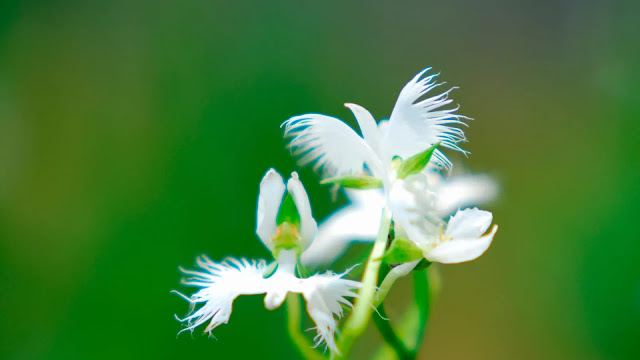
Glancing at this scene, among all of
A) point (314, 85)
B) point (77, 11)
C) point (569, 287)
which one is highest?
point (77, 11)

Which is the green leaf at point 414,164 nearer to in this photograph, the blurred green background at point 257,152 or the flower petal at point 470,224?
the flower petal at point 470,224

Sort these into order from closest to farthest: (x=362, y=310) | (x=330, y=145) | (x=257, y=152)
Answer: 1. (x=362, y=310)
2. (x=330, y=145)
3. (x=257, y=152)

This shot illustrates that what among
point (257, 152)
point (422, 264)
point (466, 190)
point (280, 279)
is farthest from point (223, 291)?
point (257, 152)

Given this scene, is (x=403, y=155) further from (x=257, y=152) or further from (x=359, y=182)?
(x=257, y=152)

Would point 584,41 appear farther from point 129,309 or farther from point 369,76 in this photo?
point 129,309

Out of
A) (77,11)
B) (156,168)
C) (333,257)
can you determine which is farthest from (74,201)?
(333,257)

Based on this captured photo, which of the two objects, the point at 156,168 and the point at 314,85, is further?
the point at 314,85

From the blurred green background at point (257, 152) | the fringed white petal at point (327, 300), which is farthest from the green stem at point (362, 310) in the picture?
the blurred green background at point (257, 152)
